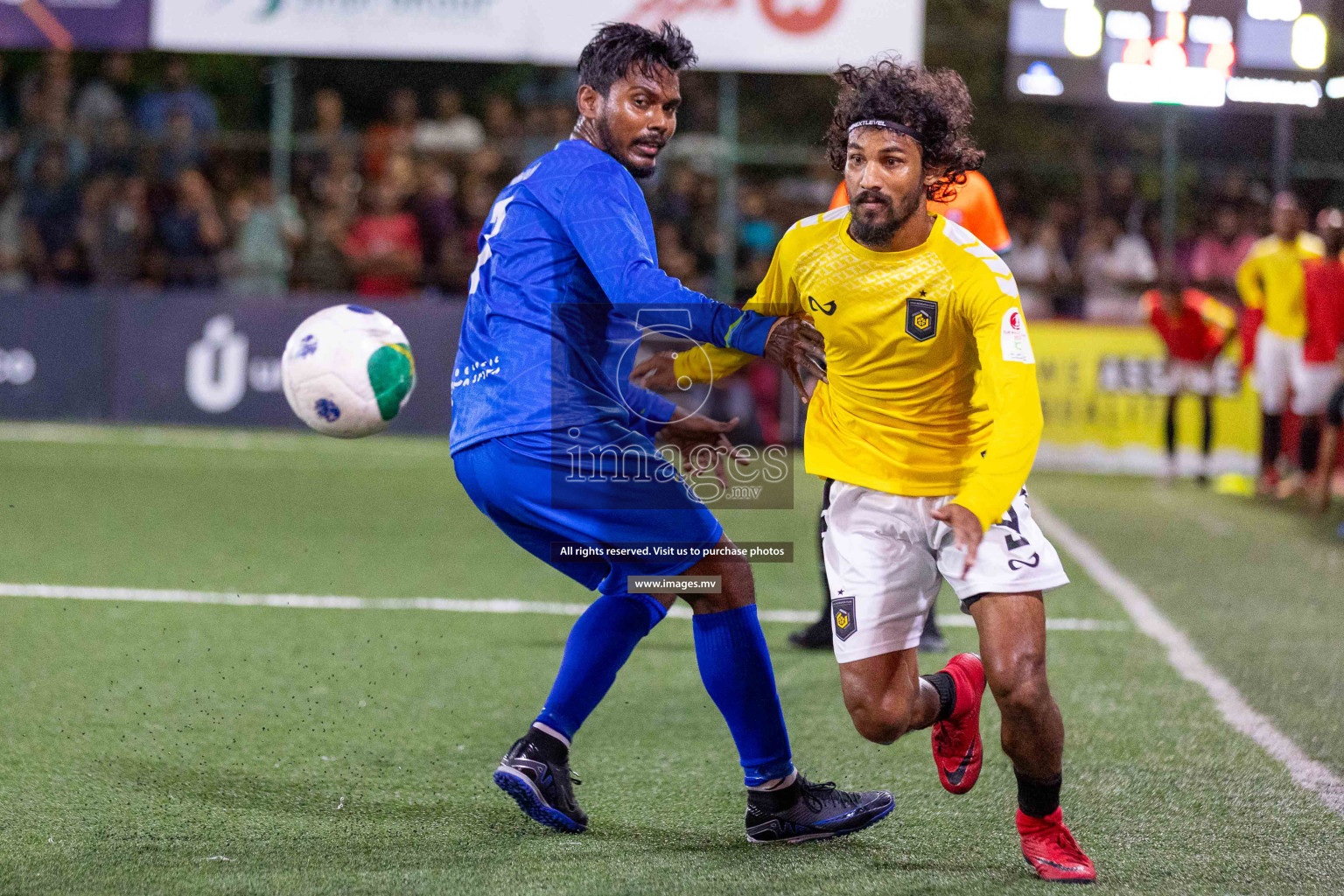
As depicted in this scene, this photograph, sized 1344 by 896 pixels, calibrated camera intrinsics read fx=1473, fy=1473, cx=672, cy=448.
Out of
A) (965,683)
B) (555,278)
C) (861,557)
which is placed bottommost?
(965,683)

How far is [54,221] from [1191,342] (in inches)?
412

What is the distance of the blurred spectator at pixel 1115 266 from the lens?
13578 millimetres

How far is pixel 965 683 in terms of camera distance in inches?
159

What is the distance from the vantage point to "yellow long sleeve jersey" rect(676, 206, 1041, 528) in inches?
145

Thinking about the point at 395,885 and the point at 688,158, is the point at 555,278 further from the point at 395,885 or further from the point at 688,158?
the point at 688,158

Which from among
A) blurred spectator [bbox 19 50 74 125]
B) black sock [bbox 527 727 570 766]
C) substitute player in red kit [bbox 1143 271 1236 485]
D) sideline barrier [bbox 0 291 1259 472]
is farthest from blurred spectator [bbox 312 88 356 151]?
black sock [bbox 527 727 570 766]

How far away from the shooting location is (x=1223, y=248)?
45.8 ft

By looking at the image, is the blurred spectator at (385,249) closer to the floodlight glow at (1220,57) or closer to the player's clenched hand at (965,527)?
the floodlight glow at (1220,57)

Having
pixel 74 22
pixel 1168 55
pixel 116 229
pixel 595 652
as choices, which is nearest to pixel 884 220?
pixel 595 652

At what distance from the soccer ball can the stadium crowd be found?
30.6 feet

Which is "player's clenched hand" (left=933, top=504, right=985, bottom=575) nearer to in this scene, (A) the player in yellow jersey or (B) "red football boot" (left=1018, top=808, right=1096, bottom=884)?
(B) "red football boot" (left=1018, top=808, right=1096, bottom=884)

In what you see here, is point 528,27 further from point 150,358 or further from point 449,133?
point 150,358

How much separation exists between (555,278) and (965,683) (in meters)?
1.57

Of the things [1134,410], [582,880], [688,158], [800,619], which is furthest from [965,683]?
[688,158]
